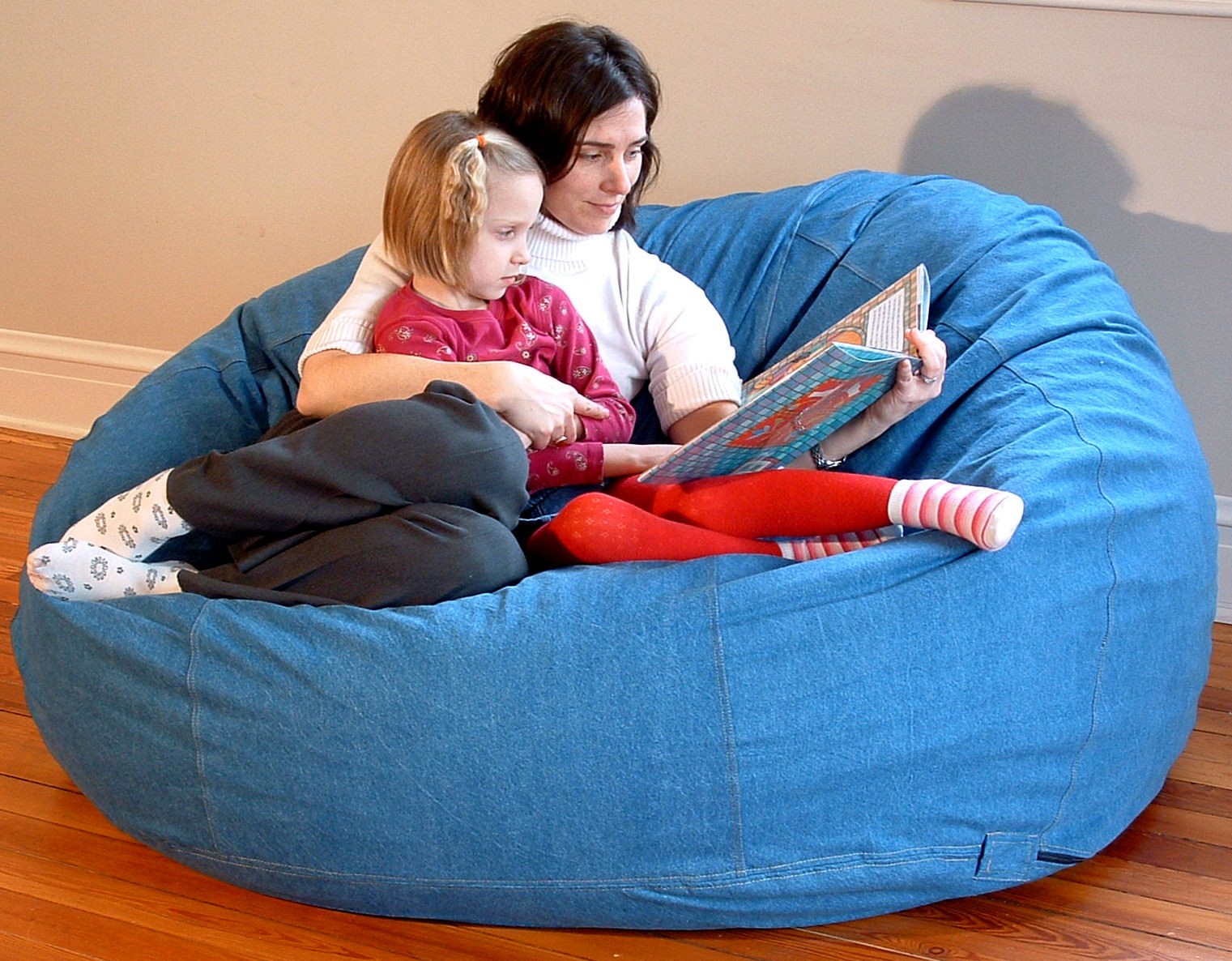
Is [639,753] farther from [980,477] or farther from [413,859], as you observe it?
[980,477]

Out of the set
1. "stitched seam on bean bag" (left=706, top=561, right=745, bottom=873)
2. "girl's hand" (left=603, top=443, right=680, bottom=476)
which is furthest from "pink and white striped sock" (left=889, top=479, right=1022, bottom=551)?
"girl's hand" (left=603, top=443, right=680, bottom=476)

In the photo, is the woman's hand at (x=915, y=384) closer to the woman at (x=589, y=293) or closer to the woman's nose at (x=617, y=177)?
the woman at (x=589, y=293)

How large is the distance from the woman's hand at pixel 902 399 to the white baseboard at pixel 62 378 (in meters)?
1.59

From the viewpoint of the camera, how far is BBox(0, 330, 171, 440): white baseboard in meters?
2.59

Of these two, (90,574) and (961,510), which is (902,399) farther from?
(90,574)

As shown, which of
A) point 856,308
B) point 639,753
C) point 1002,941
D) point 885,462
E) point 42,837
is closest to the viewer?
point 639,753

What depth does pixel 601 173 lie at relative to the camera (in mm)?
1571

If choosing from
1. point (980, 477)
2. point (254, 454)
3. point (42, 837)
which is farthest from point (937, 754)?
point (42, 837)

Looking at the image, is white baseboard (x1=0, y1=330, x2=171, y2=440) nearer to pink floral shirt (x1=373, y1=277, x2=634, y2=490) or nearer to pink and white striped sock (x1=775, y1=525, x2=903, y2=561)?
pink floral shirt (x1=373, y1=277, x2=634, y2=490)

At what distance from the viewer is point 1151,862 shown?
1.44 metres

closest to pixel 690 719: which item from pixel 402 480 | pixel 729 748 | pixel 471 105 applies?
pixel 729 748

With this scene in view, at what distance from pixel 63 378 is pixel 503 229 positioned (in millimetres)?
1527

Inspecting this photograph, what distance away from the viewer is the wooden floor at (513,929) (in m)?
1.28

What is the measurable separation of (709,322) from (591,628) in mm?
604
